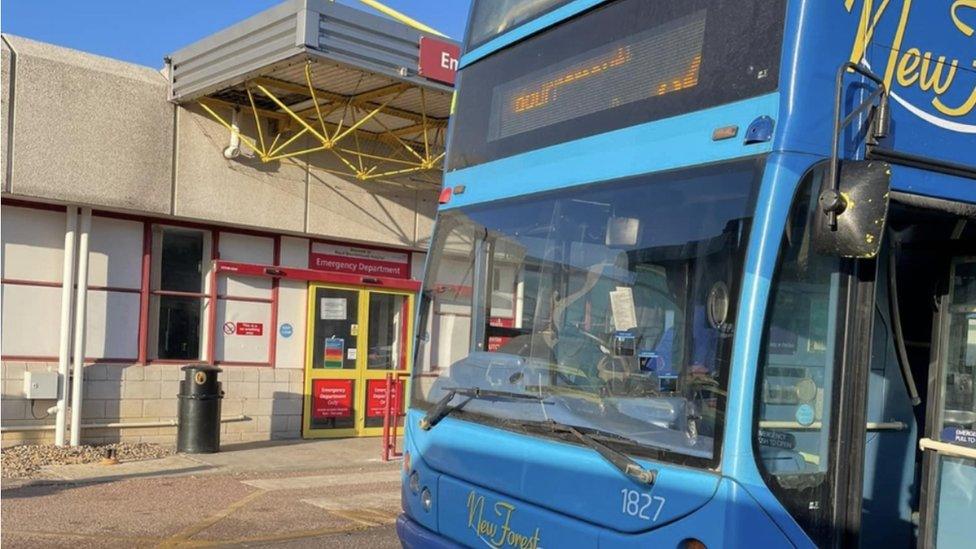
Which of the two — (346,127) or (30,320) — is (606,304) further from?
(346,127)

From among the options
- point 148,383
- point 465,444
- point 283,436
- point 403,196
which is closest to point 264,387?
point 283,436

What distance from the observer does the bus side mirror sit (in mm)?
3186

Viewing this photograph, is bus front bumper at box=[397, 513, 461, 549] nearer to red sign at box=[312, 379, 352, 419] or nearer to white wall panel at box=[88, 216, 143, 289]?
white wall panel at box=[88, 216, 143, 289]

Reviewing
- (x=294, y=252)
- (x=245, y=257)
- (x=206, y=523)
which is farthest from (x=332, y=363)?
(x=206, y=523)

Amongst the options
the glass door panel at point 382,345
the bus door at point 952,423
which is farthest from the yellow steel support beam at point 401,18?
the bus door at point 952,423

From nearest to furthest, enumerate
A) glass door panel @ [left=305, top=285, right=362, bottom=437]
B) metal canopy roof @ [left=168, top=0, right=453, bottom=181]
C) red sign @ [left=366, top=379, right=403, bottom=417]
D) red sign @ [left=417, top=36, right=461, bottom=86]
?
metal canopy roof @ [left=168, top=0, right=453, bottom=181], red sign @ [left=417, top=36, right=461, bottom=86], glass door panel @ [left=305, top=285, right=362, bottom=437], red sign @ [left=366, top=379, right=403, bottom=417]

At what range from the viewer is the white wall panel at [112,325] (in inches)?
450

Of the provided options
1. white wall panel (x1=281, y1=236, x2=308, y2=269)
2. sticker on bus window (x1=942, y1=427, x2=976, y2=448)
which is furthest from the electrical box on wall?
sticker on bus window (x1=942, y1=427, x2=976, y2=448)

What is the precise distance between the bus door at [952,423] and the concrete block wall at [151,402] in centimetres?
991

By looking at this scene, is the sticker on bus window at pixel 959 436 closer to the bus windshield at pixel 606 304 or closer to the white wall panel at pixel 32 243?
the bus windshield at pixel 606 304

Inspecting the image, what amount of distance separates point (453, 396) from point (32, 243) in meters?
8.33

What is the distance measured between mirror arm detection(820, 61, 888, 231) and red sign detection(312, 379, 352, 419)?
11.0 m

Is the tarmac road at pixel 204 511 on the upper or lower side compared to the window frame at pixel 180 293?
lower

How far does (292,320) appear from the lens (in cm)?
1330
